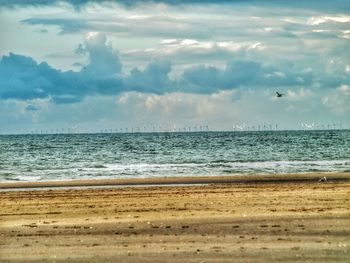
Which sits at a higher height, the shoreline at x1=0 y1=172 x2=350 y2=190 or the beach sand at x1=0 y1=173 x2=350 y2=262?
the beach sand at x1=0 y1=173 x2=350 y2=262

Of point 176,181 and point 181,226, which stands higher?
point 181,226

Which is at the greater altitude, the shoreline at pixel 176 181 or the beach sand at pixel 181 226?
the beach sand at pixel 181 226

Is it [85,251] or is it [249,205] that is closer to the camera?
[85,251]

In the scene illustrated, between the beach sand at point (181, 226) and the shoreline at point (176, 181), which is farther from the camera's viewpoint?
the shoreline at point (176, 181)

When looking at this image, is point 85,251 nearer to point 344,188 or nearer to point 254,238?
point 254,238

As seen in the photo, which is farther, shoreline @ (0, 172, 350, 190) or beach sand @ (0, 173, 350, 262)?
shoreline @ (0, 172, 350, 190)

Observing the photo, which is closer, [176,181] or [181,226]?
[181,226]

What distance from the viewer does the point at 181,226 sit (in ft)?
81.1

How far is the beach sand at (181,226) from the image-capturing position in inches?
768

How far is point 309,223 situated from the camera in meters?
24.8

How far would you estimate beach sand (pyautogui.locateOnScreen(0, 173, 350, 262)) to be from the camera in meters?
19.5

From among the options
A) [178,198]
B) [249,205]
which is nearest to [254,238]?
[249,205]

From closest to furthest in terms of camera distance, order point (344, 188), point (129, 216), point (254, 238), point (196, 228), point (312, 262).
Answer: point (312, 262)
point (254, 238)
point (196, 228)
point (129, 216)
point (344, 188)

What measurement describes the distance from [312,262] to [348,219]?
27.1 feet
